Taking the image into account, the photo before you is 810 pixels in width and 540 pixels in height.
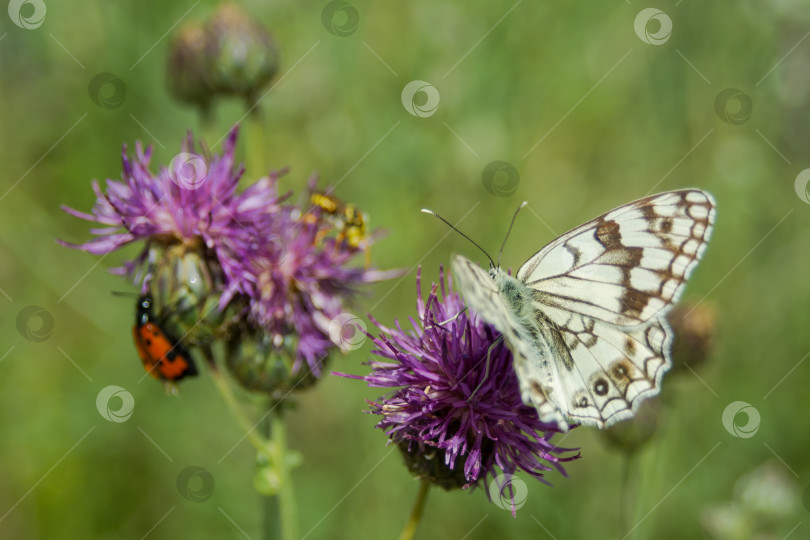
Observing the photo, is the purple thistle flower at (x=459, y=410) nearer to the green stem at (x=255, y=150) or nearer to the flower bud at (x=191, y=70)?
the green stem at (x=255, y=150)

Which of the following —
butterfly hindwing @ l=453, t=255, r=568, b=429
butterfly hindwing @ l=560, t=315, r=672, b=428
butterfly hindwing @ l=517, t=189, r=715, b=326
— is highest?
butterfly hindwing @ l=517, t=189, r=715, b=326

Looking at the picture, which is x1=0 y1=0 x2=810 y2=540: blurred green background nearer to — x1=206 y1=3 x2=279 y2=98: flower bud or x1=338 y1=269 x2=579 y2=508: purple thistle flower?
x1=206 y1=3 x2=279 y2=98: flower bud

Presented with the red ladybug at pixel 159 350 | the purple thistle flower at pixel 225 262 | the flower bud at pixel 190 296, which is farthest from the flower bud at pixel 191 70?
the red ladybug at pixel 159 350

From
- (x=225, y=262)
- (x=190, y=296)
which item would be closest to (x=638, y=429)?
(x=225, y=262)

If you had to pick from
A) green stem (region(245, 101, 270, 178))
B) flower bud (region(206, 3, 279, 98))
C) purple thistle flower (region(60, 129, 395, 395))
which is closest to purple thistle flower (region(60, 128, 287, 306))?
purple thistle flower (region(60, 129, 395, 395))

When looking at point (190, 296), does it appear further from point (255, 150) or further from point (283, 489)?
point (255, 150)

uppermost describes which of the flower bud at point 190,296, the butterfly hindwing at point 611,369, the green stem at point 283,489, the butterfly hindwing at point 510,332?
the butterfly hindwing at point 611,369

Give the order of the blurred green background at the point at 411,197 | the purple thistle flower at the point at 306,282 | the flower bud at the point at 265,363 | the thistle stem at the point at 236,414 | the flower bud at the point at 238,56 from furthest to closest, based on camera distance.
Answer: the blurred green background at the point at 411,197
the flower bud at the point at 238,56
the purple thistle flower at the point at 306,282
the flower bud at the point at 265,363
the thistle stem at the point at 236,414
